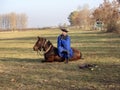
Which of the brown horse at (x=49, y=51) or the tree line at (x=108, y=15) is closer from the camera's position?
the brown horse at (x=49, y=51)

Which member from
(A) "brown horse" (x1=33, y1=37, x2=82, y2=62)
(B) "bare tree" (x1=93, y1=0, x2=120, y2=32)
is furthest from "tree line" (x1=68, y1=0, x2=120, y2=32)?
(A) "brown horse" (x1=33, y1=37, x2=82, y2=62)

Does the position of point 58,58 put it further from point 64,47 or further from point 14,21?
point 14,21

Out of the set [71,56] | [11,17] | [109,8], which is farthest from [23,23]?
[71,56]

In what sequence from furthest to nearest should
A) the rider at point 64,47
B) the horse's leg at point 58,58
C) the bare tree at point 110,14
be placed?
the bare tree at point 110,14 < the horse's leg at point 58,58 < the rider at point 64,47

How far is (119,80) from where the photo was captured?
12016mm

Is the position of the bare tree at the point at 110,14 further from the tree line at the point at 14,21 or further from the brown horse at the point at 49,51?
the tree line at the point at 14,21

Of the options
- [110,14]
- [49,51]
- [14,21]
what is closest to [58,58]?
[49,51]

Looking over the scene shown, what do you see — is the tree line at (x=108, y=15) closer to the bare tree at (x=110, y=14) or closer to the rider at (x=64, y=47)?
the bare tree at (x=110, y=14)

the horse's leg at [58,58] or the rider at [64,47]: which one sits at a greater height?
the rider at [64,47]

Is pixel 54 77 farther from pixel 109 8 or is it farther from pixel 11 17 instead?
pixel 11 17

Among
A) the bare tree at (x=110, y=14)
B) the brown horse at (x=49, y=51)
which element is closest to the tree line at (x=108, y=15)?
the bare tree at (x=110, y=14)

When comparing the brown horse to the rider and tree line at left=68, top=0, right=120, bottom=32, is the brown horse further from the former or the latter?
tree line at left=68, top=0, right=120, bottom=32

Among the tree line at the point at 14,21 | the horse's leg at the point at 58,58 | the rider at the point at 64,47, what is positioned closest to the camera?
the rider at the point at 64,47

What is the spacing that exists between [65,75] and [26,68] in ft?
9.57
